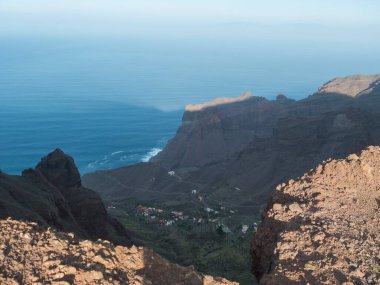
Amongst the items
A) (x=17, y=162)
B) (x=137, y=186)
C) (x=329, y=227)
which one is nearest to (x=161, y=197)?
(x=137, y=186)

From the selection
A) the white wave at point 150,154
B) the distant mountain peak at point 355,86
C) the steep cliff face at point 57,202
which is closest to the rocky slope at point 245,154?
the distant mountain peak at point 355,86

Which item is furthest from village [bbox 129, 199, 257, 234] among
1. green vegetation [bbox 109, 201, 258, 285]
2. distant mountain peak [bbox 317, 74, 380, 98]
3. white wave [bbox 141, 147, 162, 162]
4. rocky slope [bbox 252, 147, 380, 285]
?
distant mountain peak [bbox 317, 74, 380, 98]

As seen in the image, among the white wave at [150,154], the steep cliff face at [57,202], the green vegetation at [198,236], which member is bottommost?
the white wave at [150,154]

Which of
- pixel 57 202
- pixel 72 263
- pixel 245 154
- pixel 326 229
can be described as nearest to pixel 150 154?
pixel 245 154

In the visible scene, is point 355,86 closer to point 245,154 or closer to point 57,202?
point 245,154

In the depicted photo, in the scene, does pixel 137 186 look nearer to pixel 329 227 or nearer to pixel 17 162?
pixel 17 162

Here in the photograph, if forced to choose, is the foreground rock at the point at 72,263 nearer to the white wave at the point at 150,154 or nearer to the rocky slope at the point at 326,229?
the rocky slope at the point at 326,229
